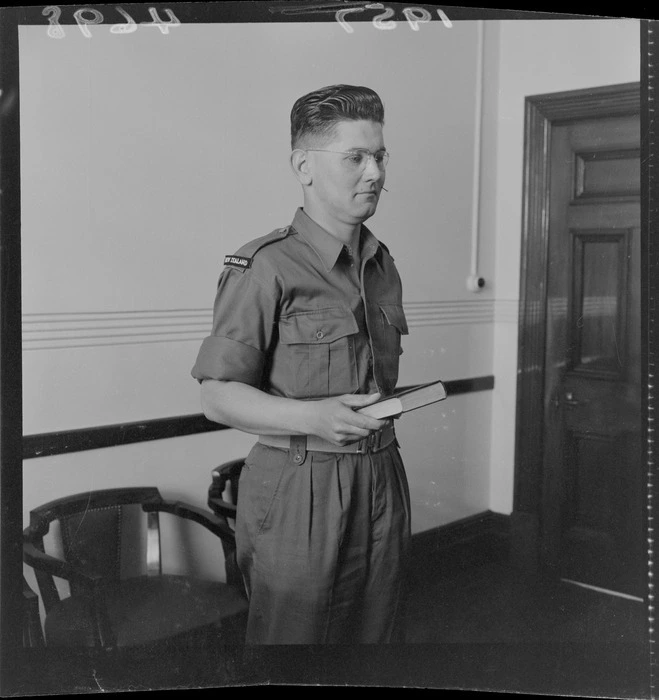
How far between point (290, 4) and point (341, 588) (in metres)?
0.91

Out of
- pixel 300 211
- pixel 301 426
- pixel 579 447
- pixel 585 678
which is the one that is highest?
pixel 300 211

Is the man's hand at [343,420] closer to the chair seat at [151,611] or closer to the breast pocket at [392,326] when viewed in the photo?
the breast pocket at [392,326]

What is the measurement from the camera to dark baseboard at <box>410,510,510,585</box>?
4.41 feet

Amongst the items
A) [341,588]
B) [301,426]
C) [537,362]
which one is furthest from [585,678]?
[301,426]

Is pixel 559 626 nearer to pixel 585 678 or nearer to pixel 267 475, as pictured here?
pixel 585 678

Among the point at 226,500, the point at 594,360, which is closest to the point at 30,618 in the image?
the point at 226,500

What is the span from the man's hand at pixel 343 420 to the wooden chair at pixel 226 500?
16.3 inches

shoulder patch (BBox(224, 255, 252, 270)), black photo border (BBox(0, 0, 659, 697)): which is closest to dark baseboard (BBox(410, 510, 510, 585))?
black photo border (BBox(0, 0, 659, 697))

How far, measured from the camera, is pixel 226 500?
4.74ft

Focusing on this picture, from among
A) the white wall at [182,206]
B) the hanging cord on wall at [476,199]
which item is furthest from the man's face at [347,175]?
the hanging cord on wall at [476,199]

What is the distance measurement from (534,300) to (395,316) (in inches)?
19.2

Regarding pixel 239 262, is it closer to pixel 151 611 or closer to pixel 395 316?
pixel 395 316

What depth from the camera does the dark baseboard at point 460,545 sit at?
52.9 inches

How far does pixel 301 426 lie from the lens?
39.6 inches
